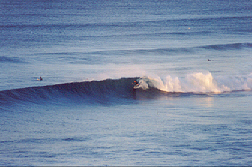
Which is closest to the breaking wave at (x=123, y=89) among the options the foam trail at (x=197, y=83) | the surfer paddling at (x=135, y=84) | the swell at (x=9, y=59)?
the foam trail at (x=197, y=83)

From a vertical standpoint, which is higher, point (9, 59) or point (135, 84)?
point (9, 59)

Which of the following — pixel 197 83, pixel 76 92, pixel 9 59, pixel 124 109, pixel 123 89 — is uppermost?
pixel 9 59

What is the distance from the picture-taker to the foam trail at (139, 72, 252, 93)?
57.4ft

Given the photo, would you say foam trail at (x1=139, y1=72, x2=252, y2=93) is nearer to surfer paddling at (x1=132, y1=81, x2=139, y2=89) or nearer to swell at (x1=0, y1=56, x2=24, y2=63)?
surfer paddling at (x1=132, y1=81, x2=139, y2=89)

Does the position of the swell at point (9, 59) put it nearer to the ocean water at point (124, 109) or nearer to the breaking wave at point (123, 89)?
the ocean water at point (124, 109)

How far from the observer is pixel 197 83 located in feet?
59.4

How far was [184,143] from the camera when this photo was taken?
9.28 metres

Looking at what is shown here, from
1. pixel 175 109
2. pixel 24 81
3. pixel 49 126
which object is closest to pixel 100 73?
pixel 24 81

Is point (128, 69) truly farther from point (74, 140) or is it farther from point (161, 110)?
point (74, 140)

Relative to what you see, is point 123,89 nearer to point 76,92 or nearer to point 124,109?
point 76,92

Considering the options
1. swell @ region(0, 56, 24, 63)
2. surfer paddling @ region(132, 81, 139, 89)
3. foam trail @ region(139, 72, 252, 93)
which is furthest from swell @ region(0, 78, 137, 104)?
swell @ region(0, 56, 24, 63)

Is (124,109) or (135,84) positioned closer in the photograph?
(124,109)

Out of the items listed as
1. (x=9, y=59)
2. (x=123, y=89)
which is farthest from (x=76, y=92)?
(x=9, y=59)

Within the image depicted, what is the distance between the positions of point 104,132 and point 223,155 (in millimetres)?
3405
